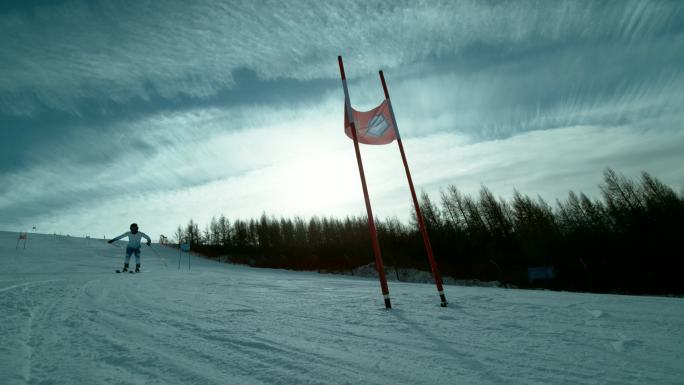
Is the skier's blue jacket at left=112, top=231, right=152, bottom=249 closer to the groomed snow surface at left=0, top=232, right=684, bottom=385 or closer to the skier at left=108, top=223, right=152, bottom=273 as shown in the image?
the skier at left=108, top=223, right=152, bottom=273

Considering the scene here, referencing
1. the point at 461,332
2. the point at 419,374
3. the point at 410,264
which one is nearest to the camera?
the point at 419,374

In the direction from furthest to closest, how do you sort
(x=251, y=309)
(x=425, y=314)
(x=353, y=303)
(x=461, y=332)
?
(x=353, y=303) < (x=251, y=309) < (x=425, y=314) < (x=461, y=332)

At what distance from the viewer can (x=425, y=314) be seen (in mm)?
4402

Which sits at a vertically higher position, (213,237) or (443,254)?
(213,237)

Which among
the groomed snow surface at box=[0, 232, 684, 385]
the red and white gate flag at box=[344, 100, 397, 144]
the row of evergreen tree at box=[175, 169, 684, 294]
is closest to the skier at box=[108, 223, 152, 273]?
the groomed snow surface at box=[0, 232, 684, 385]

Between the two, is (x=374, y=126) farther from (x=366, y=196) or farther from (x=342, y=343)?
(x=342, y=343)

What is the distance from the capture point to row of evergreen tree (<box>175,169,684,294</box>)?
2775 centimetres

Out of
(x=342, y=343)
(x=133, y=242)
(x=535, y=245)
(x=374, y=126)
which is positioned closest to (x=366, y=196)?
(x=374, y=126)

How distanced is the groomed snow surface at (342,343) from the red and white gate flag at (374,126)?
4.30m

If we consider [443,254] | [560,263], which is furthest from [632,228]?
[443,254]

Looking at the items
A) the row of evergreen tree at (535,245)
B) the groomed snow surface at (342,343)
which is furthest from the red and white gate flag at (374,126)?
the row of evergreen tree at (535,245)

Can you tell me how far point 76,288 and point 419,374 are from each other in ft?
28.3

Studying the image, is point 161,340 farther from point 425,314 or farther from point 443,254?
point 443,254

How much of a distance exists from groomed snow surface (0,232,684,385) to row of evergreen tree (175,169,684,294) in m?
31.5
